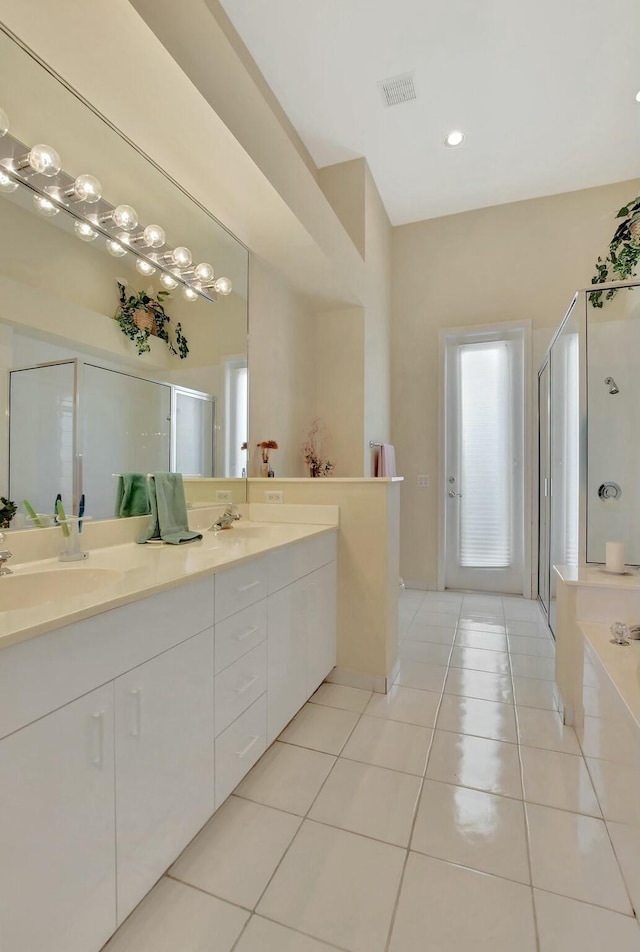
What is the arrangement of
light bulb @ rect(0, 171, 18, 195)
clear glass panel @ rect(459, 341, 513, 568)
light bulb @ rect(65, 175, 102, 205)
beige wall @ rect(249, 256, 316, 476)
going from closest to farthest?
light bulb @ rect(0, 171, 18, 195)
light bulb @ rect(65, 175, 102, 205)
beige wall @ rect(249, 256, 316, 476)
clear glass panel @ rect(459, 341, 513, 568)

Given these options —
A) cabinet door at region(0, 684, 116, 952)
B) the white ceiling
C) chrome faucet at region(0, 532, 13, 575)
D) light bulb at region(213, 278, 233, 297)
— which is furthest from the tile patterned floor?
the white ceiling

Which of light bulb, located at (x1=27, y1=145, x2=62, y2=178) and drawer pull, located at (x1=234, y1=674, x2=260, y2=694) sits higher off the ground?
light bulb, located at (x1=27, y1=145, x2=62, y2=178)

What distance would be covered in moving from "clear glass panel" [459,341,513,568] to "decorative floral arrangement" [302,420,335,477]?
144 cm

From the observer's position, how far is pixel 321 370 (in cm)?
359

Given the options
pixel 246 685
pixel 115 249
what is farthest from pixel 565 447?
pixel 115 249

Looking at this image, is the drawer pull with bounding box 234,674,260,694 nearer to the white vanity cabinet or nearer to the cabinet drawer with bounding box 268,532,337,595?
the white vanity cabinet

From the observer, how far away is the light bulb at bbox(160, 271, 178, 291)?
6.81 ft

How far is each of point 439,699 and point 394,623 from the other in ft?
1.40

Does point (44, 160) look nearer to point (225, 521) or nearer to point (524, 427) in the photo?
point (225, 521)

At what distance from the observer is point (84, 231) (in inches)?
66.6

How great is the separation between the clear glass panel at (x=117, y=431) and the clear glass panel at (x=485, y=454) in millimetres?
2909

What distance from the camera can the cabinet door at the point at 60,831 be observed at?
2.57 ft

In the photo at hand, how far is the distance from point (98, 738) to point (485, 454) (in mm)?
3765

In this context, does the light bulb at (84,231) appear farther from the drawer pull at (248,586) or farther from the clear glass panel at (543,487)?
the clear glass panel at (543,487)
